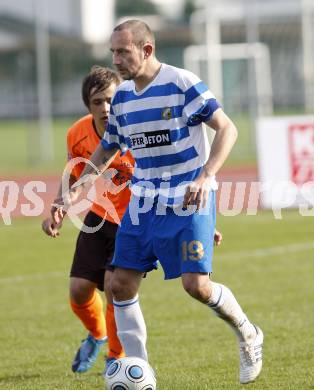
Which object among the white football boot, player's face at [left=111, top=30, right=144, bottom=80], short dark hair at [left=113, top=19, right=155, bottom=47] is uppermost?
short dark hair at [left=113, top=19, right=155, bottom=47]

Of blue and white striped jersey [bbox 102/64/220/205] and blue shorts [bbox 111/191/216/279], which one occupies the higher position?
blue and white striped jersey [bbox 102/64/220/205]

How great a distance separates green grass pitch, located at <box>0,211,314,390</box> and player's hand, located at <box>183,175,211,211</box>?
1.21m

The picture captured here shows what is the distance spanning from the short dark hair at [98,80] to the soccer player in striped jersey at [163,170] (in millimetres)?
695

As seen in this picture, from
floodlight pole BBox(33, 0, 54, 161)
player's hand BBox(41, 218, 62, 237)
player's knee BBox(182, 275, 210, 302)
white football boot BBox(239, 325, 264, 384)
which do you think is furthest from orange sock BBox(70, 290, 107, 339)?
floodlight pole BBox(33, 0, 54, 161)

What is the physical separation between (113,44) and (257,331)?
1894 mm

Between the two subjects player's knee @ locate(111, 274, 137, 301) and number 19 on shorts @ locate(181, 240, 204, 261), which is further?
player's knee @ locate(111, 274, 137, 301)

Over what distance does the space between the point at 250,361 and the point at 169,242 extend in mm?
892

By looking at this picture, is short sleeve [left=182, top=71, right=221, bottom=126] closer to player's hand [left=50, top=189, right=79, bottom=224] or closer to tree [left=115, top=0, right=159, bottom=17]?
player's hand [left=50, top=189, right=79, bottom=224]

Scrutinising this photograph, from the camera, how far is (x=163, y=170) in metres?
5.75

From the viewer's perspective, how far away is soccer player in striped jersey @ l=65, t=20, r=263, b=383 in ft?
18.4

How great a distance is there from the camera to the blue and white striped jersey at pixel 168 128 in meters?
5.64

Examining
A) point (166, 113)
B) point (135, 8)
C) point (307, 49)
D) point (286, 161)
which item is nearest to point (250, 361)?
point (166, 113)

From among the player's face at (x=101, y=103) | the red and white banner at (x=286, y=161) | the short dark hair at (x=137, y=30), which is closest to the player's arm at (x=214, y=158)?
the short dark hair at (x=137, y=30)

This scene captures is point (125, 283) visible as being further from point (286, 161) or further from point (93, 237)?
point (286, 161)
